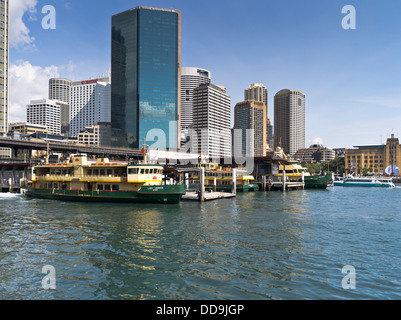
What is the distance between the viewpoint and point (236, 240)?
2375 centimetres

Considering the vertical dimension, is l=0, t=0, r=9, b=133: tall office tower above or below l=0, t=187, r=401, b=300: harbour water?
above

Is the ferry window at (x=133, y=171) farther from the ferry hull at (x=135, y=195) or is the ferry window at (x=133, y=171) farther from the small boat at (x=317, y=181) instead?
the small boat at (x=317, y=181)

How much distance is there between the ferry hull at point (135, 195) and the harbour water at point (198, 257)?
1178cm

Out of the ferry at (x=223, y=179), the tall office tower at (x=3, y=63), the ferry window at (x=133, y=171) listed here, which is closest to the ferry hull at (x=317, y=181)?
the ferry at (x=223, y=179)

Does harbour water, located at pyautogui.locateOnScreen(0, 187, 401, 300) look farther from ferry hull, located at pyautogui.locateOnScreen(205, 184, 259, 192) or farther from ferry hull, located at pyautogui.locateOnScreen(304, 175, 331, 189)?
ferry hull, located at pyautogui.locateOnScreen(304, 175, 331, 189)

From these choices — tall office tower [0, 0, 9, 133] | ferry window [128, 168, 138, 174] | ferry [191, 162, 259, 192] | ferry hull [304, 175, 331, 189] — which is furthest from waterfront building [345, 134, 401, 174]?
tall office tower [0, 0, 9, 133]

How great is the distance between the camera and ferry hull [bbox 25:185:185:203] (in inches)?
1769

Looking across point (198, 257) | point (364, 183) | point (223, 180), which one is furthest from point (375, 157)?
point (198, 257)

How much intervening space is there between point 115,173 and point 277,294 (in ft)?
129

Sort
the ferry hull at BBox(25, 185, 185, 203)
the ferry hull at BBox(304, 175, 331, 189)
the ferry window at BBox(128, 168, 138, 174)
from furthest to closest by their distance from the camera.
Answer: the ferry hull at BBox(304, 175, 331, 189) < the ferry window at BBox(128, 168, 138, 174) < the ferry hull at BBox(25, 185, 185, 203)

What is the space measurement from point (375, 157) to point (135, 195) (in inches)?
7369

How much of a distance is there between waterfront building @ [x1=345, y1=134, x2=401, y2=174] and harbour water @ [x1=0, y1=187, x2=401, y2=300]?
17080cm

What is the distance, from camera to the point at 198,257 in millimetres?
19219
